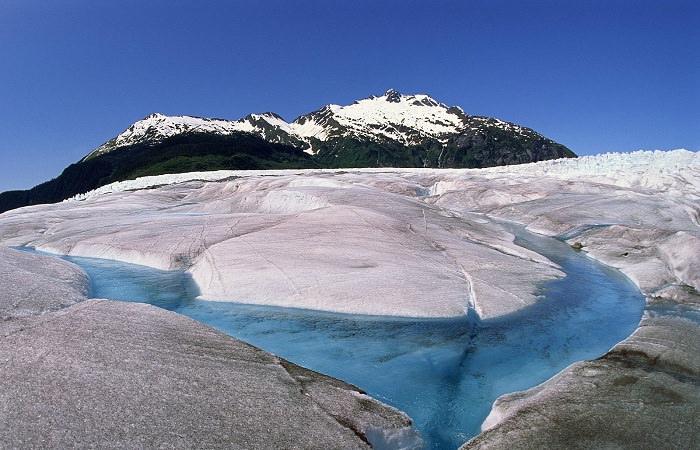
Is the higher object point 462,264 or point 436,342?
point 462,264

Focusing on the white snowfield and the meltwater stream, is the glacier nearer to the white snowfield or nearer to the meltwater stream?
the white snowfield

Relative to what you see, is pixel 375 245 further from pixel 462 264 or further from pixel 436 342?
pixel 436 342

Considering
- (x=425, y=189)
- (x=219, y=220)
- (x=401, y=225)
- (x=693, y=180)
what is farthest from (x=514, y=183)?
(x=219, y=220)

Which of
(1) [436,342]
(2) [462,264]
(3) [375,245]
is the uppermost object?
(3) [375,245]

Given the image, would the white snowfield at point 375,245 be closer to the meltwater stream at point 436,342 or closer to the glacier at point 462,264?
the glacier at point 462,264

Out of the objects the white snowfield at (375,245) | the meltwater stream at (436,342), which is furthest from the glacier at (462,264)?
the meltwater stream at (436,342)

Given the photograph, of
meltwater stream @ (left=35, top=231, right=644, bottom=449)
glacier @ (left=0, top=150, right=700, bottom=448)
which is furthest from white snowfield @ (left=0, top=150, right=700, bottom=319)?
meltwater stream @ (left=35, top=231, right=644, bottom=449)

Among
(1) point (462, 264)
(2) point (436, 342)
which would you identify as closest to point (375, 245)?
(1) point (462, 264)
